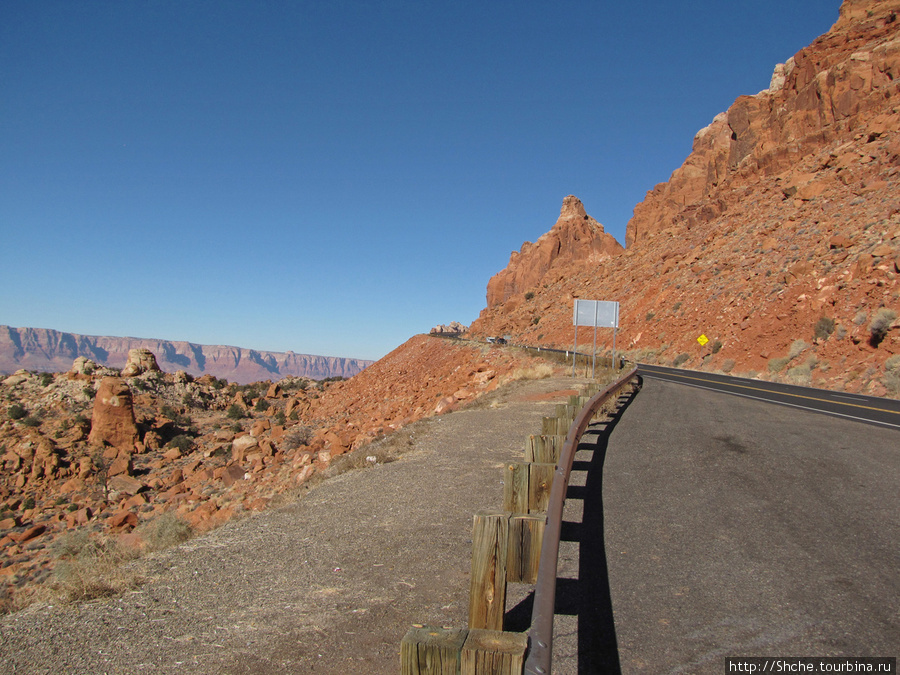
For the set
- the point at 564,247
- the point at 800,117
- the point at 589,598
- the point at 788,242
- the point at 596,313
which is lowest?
the point at 589,598

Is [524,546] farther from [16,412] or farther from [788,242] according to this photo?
[788,242]

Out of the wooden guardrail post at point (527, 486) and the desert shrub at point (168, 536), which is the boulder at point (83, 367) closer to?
the desert shrub at point (168, 536)

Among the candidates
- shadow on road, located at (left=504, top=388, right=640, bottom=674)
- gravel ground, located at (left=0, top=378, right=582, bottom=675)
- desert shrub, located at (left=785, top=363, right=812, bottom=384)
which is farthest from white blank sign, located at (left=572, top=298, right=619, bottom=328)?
shadow on road, located at (left=504, top=388, right=640, bottom=674)

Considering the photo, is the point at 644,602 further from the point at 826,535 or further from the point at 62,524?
the point at 62,524

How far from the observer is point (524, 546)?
3.11 meters

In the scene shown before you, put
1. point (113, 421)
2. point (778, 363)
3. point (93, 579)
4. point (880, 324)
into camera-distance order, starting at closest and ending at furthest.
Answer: point (93, 579) < point (880, 324) < point (113, 421) < point (778, 363)

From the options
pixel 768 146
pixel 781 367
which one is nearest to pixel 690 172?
pixel 768 146

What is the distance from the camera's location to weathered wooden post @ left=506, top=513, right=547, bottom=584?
3.06 m

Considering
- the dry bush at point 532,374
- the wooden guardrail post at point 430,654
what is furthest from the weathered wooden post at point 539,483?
the dry bush at point 532,374

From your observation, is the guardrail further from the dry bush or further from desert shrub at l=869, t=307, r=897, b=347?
desert shrub at l=869, t=307, r=897, b=347

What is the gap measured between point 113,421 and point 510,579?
99.1 ft

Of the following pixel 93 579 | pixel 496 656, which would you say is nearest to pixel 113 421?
pixel 93 579

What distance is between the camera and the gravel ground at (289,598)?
3.68 meters

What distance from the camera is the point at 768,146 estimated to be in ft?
189
